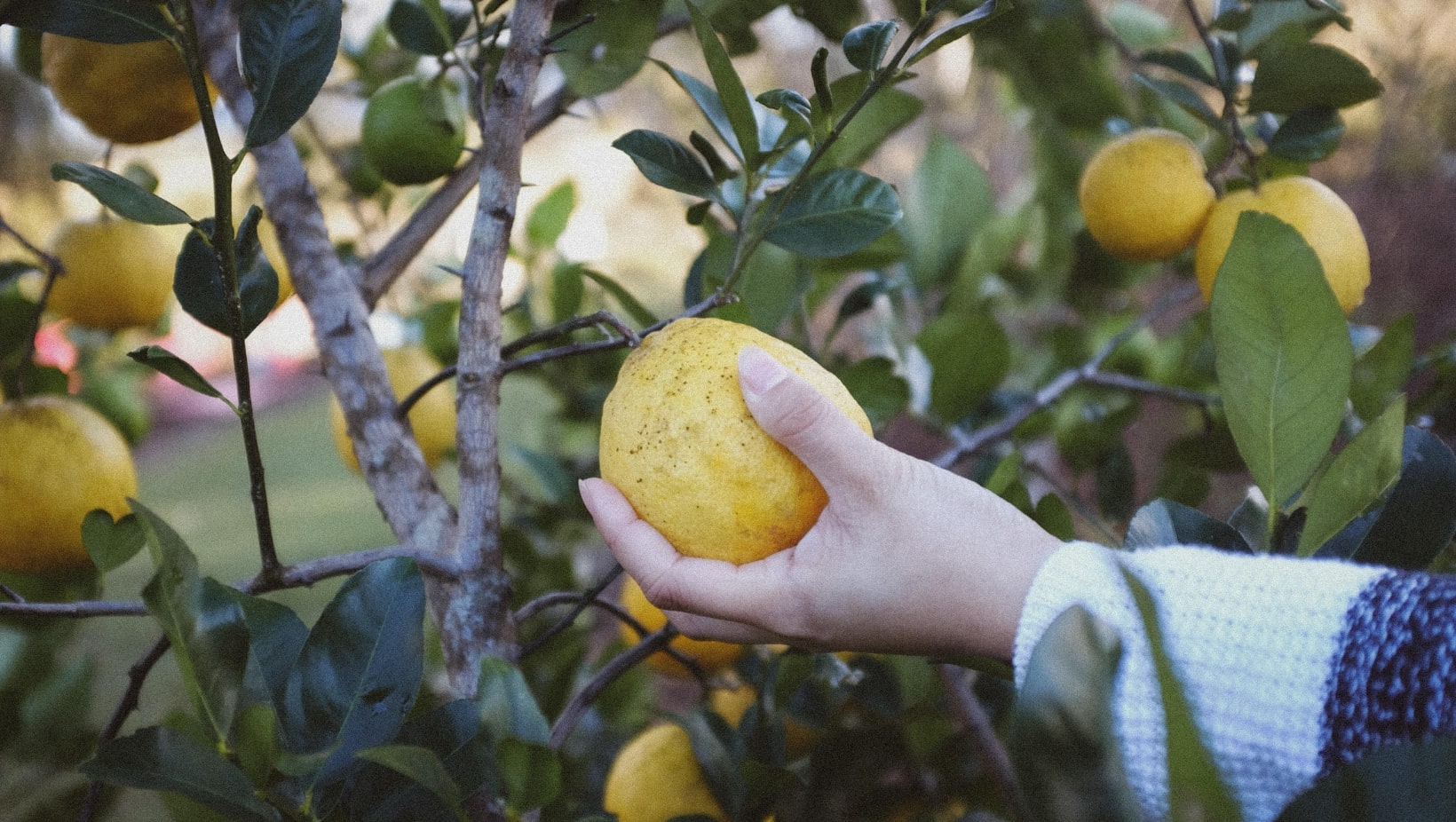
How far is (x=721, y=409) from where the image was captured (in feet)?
1.47

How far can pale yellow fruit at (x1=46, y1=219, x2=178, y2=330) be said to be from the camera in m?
0.71

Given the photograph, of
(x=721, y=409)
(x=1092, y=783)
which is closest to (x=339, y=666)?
(x=721, y=409)

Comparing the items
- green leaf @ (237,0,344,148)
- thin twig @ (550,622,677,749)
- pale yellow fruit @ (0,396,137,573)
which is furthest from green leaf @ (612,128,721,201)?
pale yellow fruit @ (0,396,137,573)

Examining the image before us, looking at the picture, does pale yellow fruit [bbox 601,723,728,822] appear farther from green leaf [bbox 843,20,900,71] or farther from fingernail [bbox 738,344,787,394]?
green leaf [bbox 843,20,900,71]

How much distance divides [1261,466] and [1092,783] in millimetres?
237

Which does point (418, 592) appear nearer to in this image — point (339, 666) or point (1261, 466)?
point (339, 666)

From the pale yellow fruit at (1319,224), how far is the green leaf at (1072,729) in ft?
1.43

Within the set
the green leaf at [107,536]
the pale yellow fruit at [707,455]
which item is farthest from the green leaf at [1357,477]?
the green leaf at [107,536]

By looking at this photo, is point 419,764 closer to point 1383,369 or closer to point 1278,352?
point 1278,352

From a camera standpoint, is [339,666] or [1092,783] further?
[339,666]

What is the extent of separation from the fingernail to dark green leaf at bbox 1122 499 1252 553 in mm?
227

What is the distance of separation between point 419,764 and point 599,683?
9.1 inches

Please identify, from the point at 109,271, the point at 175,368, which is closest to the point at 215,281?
the point at 175,368

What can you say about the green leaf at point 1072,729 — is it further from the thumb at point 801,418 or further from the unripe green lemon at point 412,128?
the unripe green lemon at point 412,128
